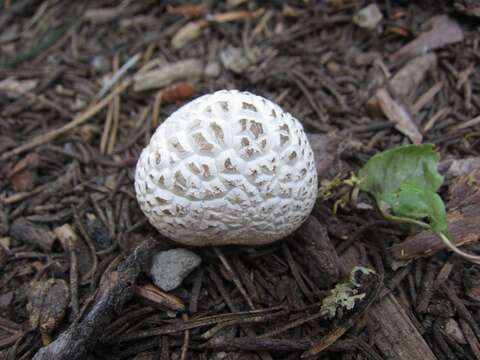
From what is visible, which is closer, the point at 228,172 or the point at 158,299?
the point at 228,172

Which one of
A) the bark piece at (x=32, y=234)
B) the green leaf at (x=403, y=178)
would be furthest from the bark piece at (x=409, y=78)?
the bark piece at (x=32, y=234)

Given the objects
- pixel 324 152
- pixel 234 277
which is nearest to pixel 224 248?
pixel 234 277

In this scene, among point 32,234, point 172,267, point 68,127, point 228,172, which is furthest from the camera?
point 68,127

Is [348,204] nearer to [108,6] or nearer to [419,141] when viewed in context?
[419,141]

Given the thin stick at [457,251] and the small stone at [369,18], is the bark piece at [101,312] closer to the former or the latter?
the thin stick at [457,251]

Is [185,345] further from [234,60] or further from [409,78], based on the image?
[409,78]
